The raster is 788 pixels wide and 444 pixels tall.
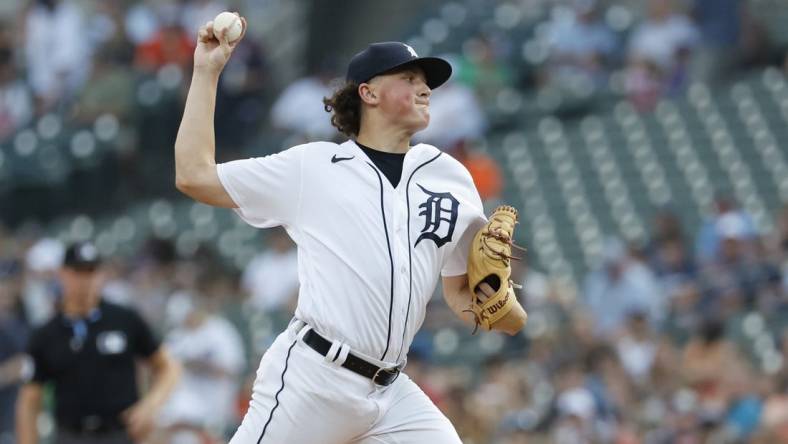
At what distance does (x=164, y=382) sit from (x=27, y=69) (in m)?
11.4

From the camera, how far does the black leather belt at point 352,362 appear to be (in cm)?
552

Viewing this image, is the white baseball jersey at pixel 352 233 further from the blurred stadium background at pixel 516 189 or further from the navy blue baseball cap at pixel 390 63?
the blurred stadium background at pixel 516 189

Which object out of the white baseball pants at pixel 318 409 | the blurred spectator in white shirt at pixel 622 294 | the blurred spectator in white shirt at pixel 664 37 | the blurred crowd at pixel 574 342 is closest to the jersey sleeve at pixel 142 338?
the blurred crowd at pixel 574 342

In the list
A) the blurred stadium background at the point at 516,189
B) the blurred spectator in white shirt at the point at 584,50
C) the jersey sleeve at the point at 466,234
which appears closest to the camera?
the jersey sleeve at the point at 466,234

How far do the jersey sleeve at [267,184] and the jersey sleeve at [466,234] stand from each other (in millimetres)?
622

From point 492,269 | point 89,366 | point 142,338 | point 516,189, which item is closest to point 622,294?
point 516,189

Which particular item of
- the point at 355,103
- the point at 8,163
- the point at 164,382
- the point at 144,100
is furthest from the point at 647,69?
the point at 355,103

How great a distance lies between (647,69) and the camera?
16688 mm

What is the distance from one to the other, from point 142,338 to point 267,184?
9.35 feet

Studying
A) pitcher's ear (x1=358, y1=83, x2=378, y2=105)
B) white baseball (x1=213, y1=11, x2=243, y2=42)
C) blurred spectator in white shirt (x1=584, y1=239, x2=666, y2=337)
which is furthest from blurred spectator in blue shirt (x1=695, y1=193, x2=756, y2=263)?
white baseball (x1=213, y1=11, x2=243, y2=42)

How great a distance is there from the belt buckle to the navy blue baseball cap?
1.02 metres

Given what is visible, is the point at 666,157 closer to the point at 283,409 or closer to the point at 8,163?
the point at 8,163

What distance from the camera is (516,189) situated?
15.7 m

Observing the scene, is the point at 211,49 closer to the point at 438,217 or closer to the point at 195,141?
the point at 195,141
